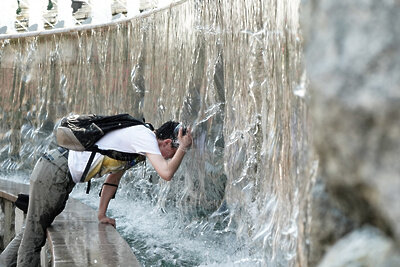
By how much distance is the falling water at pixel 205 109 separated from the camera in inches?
149

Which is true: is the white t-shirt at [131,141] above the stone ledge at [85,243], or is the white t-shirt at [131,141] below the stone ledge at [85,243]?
above

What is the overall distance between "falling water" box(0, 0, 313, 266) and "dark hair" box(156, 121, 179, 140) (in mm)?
601

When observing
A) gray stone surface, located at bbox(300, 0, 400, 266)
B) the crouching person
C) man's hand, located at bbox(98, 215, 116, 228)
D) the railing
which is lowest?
the railing

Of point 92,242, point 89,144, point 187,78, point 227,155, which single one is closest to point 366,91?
point 89,144

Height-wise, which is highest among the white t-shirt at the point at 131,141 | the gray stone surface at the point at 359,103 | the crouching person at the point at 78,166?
the gray stone surface at the point at 359,103

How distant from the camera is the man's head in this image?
4852 millimetres

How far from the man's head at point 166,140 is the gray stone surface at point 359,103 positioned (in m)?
3.39

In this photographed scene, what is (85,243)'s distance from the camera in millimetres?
4863

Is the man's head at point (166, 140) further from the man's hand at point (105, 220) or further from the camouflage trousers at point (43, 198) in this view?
the man's hand at point (105, 220)

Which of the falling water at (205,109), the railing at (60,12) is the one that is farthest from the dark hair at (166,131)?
the railing at (60,12)

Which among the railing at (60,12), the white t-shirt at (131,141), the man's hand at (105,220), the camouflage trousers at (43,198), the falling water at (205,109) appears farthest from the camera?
the railing at (60,12)

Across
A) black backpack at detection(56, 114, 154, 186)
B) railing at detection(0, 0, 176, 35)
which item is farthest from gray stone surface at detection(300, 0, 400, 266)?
railing at detection(0, 0, 176, 35)

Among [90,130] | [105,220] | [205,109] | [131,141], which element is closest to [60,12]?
[205,109]

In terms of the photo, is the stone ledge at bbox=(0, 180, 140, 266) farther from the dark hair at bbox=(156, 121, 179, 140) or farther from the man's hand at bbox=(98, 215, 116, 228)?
the dark hair at bbox=(156, 121, 179, 140)
